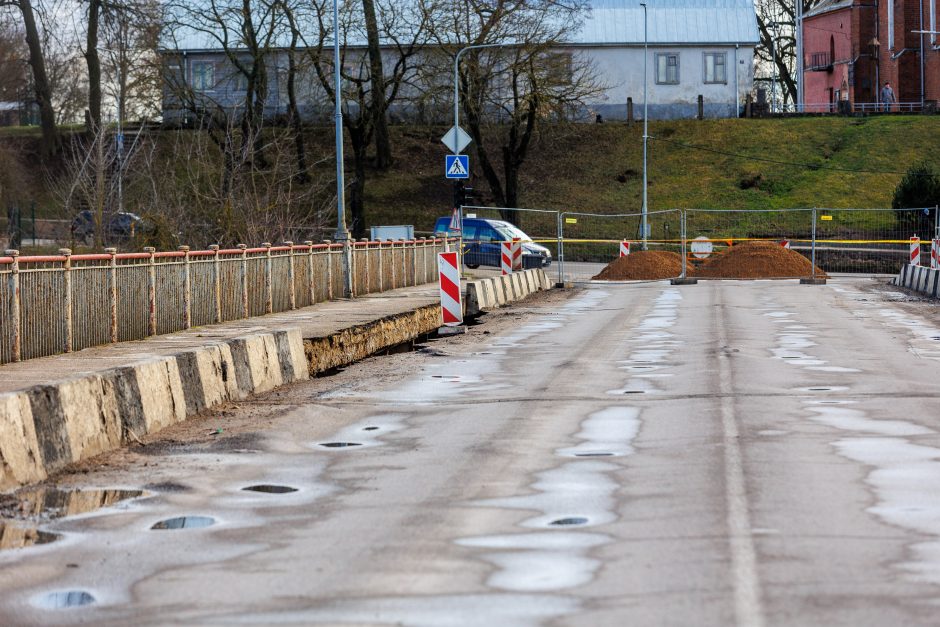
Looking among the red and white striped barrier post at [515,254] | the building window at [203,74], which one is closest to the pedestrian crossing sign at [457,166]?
the red and white striped barrier post at [515,254]

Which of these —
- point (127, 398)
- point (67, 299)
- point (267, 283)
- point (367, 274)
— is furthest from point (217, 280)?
point (127, 398)

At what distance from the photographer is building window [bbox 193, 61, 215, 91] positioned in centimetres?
7862

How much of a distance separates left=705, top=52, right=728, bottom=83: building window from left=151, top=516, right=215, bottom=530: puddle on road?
74855 mm

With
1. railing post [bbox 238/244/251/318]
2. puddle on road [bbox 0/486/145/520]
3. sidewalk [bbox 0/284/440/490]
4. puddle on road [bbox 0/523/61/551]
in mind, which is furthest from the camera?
railing post [bbox 238/244/251/318]

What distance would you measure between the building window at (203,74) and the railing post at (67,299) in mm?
63202

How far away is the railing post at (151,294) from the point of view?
19094 mm

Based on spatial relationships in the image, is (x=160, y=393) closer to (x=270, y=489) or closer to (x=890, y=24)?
(x=270, y=489)

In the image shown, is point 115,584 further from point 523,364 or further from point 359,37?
point 359,37

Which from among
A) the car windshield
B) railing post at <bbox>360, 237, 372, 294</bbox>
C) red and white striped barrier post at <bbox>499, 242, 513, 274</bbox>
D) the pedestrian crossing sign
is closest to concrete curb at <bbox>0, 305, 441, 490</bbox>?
railing post at <bbox>360, 237, 372, 294</bbox>

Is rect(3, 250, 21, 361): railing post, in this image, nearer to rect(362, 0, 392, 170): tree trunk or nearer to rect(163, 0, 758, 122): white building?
rect(362, 0, 392, 170): tree trunk

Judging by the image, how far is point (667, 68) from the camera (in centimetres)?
8056

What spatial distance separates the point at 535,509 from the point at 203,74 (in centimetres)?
7401

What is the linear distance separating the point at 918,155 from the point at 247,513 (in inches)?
2659

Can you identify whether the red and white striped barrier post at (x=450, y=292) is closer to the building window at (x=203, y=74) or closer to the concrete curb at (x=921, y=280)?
the concrete curb at (x=921, y=280)
